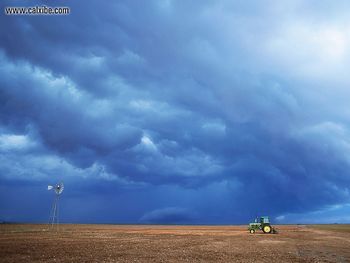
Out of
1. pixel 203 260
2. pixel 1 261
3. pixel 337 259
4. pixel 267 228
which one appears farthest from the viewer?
pixel 267 228

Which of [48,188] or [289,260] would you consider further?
[48,188]

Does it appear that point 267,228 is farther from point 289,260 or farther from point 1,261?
point 1,261

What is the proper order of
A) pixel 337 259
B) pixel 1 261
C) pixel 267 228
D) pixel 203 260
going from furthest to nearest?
pixel 267 228
pixel 337 259
pixel 203 260
pixel 1 261

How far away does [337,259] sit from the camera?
32.0 meters

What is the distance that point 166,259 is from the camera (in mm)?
29562

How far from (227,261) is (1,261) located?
54.8ft

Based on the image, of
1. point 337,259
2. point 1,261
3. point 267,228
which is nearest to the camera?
point 1,261

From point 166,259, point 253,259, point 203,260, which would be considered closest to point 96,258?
point 166,259

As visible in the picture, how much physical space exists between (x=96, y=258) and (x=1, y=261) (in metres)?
6.88

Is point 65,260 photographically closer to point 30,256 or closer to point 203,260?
point 30,256

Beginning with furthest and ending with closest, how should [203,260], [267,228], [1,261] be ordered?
[267,228] → [203,260] → [1,261]

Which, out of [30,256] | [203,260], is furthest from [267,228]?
[30,256]

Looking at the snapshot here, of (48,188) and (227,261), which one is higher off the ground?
(48,188)

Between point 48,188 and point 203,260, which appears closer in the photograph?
point 203,260
